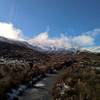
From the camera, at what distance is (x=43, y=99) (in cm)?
1491

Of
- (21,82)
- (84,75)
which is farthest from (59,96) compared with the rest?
(84,75)

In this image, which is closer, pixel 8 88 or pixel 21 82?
pixel 8 88

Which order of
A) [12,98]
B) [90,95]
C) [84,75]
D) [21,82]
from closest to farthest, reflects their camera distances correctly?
[90,95]
[12,98]
[21,82]
[84,75]

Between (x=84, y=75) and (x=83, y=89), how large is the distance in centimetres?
774

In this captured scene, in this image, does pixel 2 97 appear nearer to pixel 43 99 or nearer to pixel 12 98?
pixel 12 98

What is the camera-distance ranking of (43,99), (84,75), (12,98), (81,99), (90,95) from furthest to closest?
(84,75) < (43,99) < (12,98) < (90,95) < (81,99)

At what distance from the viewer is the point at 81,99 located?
12.1m

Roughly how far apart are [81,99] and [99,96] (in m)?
1.24

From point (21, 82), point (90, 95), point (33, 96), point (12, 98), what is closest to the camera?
point (90, 95)

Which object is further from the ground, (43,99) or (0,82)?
(0,82)

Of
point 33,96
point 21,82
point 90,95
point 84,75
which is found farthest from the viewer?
point 84,75

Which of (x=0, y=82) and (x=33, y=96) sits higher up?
(x=0, y=82)

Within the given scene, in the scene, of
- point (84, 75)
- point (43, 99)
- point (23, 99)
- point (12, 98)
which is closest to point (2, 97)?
point (12, 98)

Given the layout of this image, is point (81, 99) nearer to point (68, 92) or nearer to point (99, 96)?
point (99, 96)
